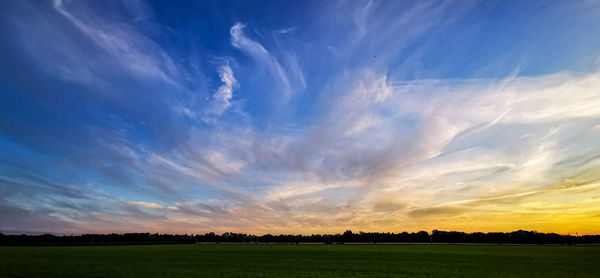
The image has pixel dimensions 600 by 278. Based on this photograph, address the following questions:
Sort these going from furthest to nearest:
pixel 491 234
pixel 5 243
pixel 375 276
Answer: pixel 491 234
pixel 5 243
pixel 375 276

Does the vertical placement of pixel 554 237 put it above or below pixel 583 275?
above

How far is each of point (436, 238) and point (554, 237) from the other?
61.2 m

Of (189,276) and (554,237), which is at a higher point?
(554,237)

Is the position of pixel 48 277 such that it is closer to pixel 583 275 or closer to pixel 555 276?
pixel 555 276

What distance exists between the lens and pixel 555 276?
29.0 metres

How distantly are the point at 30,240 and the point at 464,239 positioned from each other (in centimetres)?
23307

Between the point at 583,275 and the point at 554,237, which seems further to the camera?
the point at 554,237

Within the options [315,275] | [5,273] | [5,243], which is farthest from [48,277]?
[5,243]

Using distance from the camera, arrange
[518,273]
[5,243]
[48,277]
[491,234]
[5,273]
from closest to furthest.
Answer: [48,277]
[5,273]
[518,273]
[5,243]
[491,234]

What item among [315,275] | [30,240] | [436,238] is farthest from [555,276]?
[436,238]

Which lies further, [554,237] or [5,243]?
[554,237]

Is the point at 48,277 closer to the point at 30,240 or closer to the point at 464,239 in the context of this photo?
the point at 30,240

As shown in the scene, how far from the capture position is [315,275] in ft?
94.6

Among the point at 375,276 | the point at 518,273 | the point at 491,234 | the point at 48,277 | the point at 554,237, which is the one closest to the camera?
the point at 48,277
